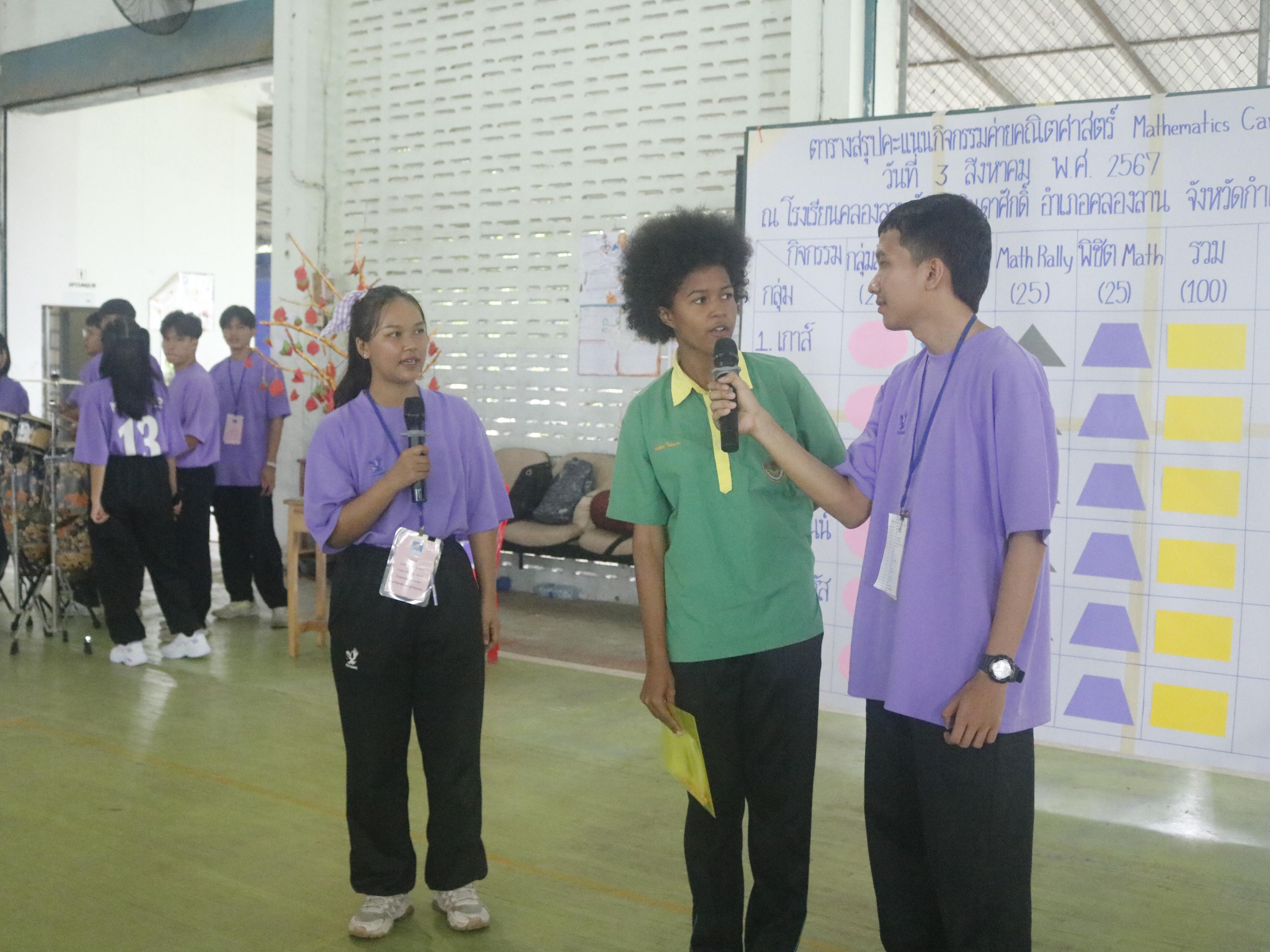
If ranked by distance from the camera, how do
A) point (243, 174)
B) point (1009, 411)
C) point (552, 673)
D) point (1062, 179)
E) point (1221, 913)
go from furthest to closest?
point (243, 174) → point (552, 673) → point (1062, 179) → point (1221, 913) → point (1009, 411)

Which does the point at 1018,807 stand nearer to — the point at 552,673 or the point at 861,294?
the point at 861,294

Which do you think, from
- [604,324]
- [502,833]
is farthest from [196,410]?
[502,833]

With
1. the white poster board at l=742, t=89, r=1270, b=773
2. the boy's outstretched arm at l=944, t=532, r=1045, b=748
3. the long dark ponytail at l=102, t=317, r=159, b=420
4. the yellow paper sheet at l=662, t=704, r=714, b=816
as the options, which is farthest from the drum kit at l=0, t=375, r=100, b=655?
the boy's outstretched arm at l=944, t=532, r=1045, b=748

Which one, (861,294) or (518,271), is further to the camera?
(518,271)

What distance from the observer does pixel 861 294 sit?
390 cm

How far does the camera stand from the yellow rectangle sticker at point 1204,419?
3289 mm

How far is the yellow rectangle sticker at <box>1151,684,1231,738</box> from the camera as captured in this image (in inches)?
131

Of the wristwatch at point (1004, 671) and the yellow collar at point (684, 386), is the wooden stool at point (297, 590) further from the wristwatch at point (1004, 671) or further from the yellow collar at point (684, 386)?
the wristwatch at point (1004, 671)

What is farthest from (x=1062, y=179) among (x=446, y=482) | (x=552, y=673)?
(x=552, y=673)

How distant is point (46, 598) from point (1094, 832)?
581 centimetres

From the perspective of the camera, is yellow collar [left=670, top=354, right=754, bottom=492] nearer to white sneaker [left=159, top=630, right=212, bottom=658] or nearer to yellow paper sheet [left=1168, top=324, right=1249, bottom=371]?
yellow paper sheet [left=1168, top=324, right=1249, bottom=371]

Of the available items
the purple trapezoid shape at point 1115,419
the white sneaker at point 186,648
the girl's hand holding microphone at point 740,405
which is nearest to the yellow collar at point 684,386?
the girl's hand holding microphone at point 740,405

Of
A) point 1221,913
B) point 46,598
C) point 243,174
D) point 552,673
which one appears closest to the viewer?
point 1221,913

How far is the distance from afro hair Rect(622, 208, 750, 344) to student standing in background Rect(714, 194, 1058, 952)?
400mm
